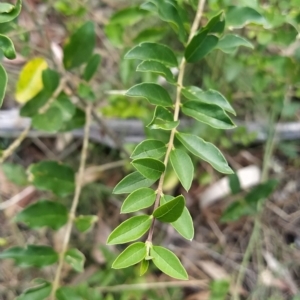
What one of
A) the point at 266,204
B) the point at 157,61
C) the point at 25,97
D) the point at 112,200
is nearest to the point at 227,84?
the point at 266,204

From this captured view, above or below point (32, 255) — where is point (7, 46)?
above

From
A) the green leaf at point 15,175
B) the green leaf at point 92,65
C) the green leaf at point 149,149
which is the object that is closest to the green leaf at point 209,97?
the green leaf at point 149,149

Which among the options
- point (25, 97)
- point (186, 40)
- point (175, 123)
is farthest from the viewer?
point (25, 97)

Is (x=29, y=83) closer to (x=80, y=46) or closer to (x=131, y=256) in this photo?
(x=80, y=46)

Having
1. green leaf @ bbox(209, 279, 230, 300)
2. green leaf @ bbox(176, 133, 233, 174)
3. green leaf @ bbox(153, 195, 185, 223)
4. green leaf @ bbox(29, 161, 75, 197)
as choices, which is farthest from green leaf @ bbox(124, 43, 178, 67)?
green leaf @ bbox(209, 279, 230, 300)

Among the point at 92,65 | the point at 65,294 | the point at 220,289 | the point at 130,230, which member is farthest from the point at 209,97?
the point at 220,289

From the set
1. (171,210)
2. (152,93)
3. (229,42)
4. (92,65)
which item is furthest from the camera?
(92,65)

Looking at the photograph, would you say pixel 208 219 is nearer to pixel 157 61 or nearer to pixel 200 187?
pixel 200 187
